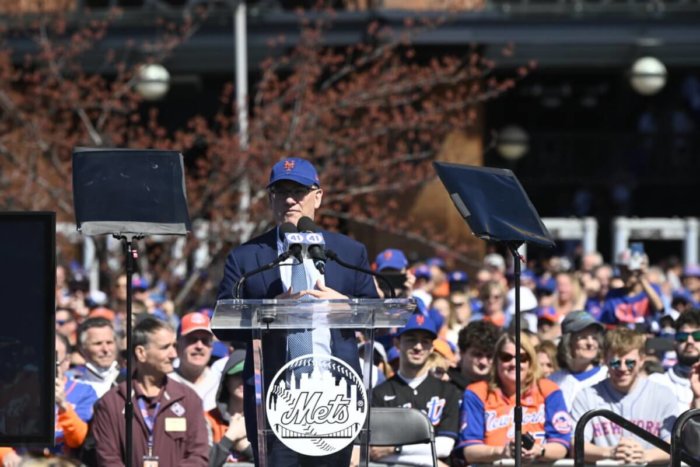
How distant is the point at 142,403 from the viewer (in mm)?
9055

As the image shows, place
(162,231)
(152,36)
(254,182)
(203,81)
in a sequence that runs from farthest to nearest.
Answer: (203,81), (152,36), (254,182), (162,231)

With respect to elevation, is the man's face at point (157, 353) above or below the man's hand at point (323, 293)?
below

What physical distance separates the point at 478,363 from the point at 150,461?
100 inches

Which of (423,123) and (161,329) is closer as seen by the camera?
(161,329)

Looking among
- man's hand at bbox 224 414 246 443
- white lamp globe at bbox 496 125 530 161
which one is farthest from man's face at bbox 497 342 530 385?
white lamp globe at bbox 496 125 530 161

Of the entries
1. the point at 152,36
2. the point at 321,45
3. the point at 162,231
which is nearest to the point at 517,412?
the point at 162,231

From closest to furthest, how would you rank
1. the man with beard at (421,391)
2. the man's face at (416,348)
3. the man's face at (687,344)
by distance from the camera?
the man with beard at (421,391)
the man's face at (416,348)
the man's face at (687,344)

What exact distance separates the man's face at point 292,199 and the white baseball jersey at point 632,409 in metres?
3.27

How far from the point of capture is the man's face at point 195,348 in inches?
408

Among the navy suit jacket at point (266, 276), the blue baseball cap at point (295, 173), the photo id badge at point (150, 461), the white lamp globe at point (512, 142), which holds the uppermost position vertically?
the white lamp globe at point (512, 142)

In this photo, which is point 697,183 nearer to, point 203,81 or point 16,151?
point 203,81

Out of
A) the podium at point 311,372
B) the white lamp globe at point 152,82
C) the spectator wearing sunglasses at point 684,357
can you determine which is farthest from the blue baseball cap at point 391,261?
the white lamp globe at point 152,82

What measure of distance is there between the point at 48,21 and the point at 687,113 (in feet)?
30.6

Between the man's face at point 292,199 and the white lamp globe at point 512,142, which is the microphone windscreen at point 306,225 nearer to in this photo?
the man's face at point 292,199
